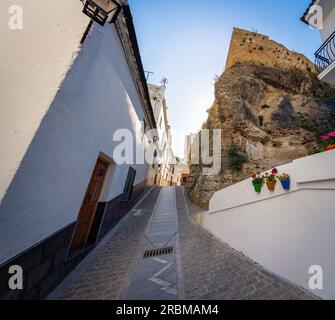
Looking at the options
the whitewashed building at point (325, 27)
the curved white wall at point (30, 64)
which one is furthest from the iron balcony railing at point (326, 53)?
the curved white wall at point (30, 64)

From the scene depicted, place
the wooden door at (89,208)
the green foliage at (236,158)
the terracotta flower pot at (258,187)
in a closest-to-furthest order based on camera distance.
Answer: the terracotta flower pot at (258,187) < the wooden door at (89,208) < the green foliage at (236,158)

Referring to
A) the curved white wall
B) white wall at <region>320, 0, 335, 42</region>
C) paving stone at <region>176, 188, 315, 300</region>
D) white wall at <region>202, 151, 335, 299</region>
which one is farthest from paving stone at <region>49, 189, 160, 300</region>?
white wall at <region>320, 0, 335, 42</region>

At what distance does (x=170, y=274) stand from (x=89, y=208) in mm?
2682

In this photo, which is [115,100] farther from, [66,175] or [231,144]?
[231,144]

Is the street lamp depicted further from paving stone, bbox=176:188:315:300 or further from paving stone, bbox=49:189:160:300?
paving stone, bbox=176:188:315:300

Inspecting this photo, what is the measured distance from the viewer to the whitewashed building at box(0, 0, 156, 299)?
1913 millimetres

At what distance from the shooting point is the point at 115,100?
15.0ft

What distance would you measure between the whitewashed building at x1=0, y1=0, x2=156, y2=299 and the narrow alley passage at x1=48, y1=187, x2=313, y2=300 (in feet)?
1.83

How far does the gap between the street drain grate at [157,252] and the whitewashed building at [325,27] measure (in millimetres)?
8442

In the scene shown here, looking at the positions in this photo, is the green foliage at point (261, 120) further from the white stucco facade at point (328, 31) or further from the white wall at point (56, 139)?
the white wall at point (56, 139)

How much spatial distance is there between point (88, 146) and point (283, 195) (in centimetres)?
432

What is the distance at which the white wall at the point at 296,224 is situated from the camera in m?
2.39

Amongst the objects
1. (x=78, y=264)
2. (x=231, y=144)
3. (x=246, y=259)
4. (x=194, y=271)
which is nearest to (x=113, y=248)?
(x=78, y=264)

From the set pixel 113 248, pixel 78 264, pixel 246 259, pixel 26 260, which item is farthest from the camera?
pixel 113 248
